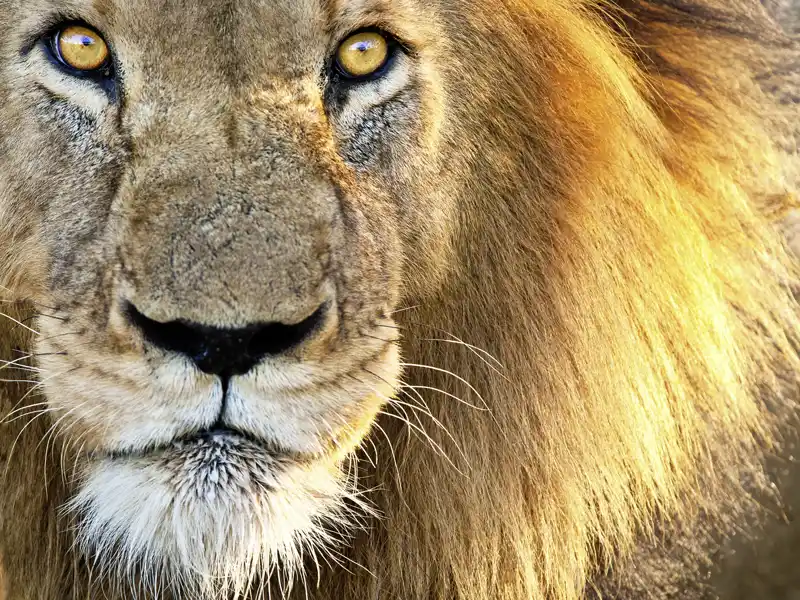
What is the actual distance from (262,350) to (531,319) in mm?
854

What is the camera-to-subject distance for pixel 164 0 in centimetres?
190

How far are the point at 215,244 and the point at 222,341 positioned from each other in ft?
0.63

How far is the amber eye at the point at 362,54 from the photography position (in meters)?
2.08

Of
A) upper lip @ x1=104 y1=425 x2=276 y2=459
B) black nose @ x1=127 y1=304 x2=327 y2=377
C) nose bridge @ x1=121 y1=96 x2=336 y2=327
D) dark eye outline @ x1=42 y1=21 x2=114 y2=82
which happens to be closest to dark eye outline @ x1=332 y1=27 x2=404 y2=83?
nose bridge @ x1=121 y1=96 x2=336 y2=327

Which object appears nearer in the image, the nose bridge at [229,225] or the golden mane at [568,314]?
the nose bridge at [229,225]

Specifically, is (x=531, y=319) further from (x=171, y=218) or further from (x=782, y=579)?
(x=782, y=579)

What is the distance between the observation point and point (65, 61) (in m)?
2.03

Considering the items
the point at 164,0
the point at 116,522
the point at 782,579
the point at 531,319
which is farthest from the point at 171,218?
the point at 782,579

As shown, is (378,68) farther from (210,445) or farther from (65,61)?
(210,445)

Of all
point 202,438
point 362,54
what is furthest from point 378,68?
point 202,438

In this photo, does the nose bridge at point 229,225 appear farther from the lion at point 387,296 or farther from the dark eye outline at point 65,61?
the dark eye outline at point 65,61

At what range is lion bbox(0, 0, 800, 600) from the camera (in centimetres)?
182

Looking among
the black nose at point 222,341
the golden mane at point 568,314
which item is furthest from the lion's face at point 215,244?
the golden mane at point 568,314

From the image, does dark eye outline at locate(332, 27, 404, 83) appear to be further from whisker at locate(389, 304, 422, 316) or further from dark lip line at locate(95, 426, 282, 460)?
dark lip line at locate(95, 426, 282, 460)
